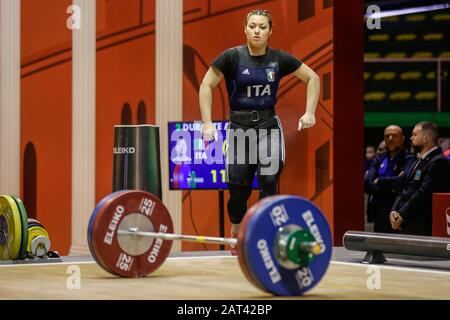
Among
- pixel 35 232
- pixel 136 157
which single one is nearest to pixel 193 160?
pixel 136 157

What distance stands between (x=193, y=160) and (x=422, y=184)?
5.81ft

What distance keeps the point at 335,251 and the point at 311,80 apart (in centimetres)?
172

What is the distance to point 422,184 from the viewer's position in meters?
6.80

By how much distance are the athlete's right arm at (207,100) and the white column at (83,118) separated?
123 inches

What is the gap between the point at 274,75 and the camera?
211 inches

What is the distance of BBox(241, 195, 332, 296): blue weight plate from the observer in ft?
12.3

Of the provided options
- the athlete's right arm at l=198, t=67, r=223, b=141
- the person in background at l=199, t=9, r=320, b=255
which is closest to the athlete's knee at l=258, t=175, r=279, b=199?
the person in background at l=199, t=9, r=320, b=255

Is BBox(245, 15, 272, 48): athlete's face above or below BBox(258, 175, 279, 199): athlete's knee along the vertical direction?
above

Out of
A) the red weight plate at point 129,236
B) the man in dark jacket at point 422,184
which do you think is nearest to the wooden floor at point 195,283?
the red weight plate at point 129,236

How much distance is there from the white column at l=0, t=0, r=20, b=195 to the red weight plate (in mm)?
3947

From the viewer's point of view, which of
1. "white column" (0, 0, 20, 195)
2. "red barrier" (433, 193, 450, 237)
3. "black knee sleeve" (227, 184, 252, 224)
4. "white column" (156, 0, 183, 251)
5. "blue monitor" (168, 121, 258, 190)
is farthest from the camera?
"white column" (0, 0, 20, 195)

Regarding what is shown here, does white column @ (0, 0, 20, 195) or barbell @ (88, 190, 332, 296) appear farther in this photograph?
white column @ (0, 0, 20, 195)

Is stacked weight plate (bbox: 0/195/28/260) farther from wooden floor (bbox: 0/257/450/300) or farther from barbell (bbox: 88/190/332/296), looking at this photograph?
barbell (bbox: 88/190/332/296)
